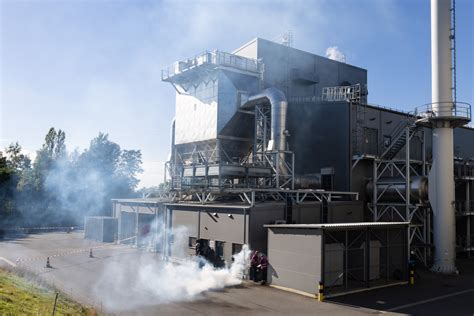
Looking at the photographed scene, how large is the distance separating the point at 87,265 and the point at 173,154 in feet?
42.4

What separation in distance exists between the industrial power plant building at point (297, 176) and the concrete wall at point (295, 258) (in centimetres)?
7

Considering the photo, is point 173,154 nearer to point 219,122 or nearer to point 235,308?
point 219,122

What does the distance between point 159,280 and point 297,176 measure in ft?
41.0

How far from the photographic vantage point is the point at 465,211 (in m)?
29.9

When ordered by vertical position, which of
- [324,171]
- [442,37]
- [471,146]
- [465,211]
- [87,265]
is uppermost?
[442,37]

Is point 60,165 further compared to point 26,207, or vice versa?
point 60,165

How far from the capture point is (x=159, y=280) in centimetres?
1947

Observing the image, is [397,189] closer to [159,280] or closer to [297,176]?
[297,176]

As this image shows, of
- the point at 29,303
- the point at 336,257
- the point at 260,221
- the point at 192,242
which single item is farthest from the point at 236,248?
the point at 29,303

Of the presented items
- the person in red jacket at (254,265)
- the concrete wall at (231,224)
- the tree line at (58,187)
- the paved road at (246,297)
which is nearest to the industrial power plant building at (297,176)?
the concrete wall at (231,224)

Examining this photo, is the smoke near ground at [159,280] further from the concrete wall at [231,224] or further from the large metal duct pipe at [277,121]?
the large metal duct pipe at [277,121]

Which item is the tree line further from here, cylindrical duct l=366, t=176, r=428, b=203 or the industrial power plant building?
cylindrical duct l=366, t=176, r=428, b=203

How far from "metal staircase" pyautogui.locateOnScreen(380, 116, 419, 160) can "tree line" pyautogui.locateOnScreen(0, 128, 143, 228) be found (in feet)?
125

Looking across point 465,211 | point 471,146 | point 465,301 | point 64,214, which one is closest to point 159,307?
point 465,301
